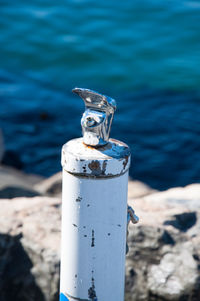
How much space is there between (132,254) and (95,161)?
4.02ft

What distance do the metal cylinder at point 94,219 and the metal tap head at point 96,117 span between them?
0.04 meters

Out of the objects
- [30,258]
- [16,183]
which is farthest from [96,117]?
[16,183]

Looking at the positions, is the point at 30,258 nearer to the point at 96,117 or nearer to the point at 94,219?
the point at 94,219

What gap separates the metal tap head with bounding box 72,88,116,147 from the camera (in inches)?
84.5

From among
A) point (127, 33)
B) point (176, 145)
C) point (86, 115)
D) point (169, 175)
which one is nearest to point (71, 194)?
point (86, 115)

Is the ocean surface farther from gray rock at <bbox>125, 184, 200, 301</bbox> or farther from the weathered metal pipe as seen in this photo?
the weathered metal pipe

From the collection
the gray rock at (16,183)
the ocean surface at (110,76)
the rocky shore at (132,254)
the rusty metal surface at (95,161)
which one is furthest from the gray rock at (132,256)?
the ocean surface at (110,76)

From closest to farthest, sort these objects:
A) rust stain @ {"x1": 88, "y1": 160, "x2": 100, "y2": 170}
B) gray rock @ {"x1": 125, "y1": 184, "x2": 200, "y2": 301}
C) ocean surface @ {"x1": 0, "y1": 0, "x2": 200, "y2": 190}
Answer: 1. rust stain @ {"x1": 88, "y1": 160, "x2": 100, "y2": 170}
2. gray rock @ {"x1": 125, "y1": 184, "x2": 200, "y2": 301}
3. ocean surface @ {"x1": 0, "y1": 0, "x2": 200, "y2": 190}

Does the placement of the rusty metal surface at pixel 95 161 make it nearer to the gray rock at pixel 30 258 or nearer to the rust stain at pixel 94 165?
the rust stain at pixel 94 165

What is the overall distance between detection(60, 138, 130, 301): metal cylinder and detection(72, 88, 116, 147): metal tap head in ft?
0.12

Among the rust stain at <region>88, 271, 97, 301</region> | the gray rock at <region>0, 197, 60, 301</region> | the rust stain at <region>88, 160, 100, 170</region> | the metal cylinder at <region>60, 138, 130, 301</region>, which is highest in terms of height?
the rust stain at <region>88, 160, 100, 170</region>

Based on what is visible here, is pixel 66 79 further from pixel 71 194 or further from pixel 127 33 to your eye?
pixel 71 194

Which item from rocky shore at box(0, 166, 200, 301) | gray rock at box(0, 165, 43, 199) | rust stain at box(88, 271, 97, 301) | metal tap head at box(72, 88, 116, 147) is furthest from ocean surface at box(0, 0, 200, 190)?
metal tap head at box(72, 88, 116, 147)

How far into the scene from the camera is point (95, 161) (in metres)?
2.09
